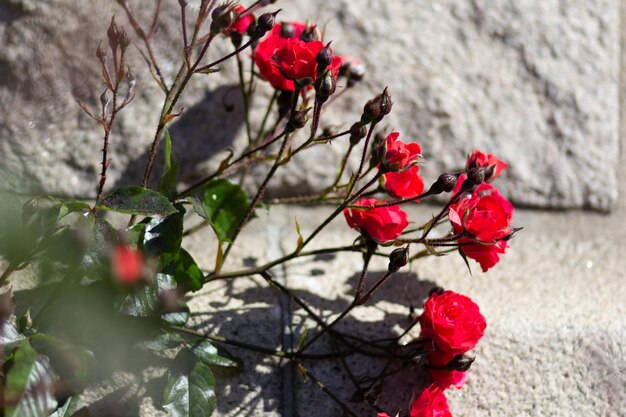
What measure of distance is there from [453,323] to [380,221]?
0.17 meters

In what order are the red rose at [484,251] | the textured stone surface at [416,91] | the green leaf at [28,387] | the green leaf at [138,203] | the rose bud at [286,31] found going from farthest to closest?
1. the textured stone surface at [416,91]
2. the rose bud at [286,31]
3. the red rose at [484,251]
4. the green leaf at [138,203]
5. the green leaf at [28,387]

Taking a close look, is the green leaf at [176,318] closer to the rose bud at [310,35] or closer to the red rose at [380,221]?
the red rose at [380,221]

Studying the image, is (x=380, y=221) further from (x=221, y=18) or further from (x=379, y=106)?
(x=221, y=18)

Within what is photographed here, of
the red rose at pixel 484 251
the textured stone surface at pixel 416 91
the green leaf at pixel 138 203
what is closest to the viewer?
the green leaf at pixel 138 203

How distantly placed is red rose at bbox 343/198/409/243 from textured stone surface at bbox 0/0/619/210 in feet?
1.20

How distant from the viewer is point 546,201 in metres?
1.56

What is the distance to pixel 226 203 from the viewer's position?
1291 millimetres

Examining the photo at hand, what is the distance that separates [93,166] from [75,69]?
0.19 m

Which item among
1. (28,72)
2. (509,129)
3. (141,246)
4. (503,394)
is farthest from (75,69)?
(503,394)

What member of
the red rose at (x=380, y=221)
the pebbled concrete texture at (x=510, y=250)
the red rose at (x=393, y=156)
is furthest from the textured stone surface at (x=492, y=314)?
the red rose at (x=393, y=156)

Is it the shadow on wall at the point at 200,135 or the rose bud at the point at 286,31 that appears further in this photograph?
the shadow on wall at the point at 200,135

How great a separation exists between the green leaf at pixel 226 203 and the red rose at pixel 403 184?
0.21 metres

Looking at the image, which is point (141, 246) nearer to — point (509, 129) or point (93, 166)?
point (93, 166)

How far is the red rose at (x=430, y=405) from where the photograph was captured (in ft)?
3.63
